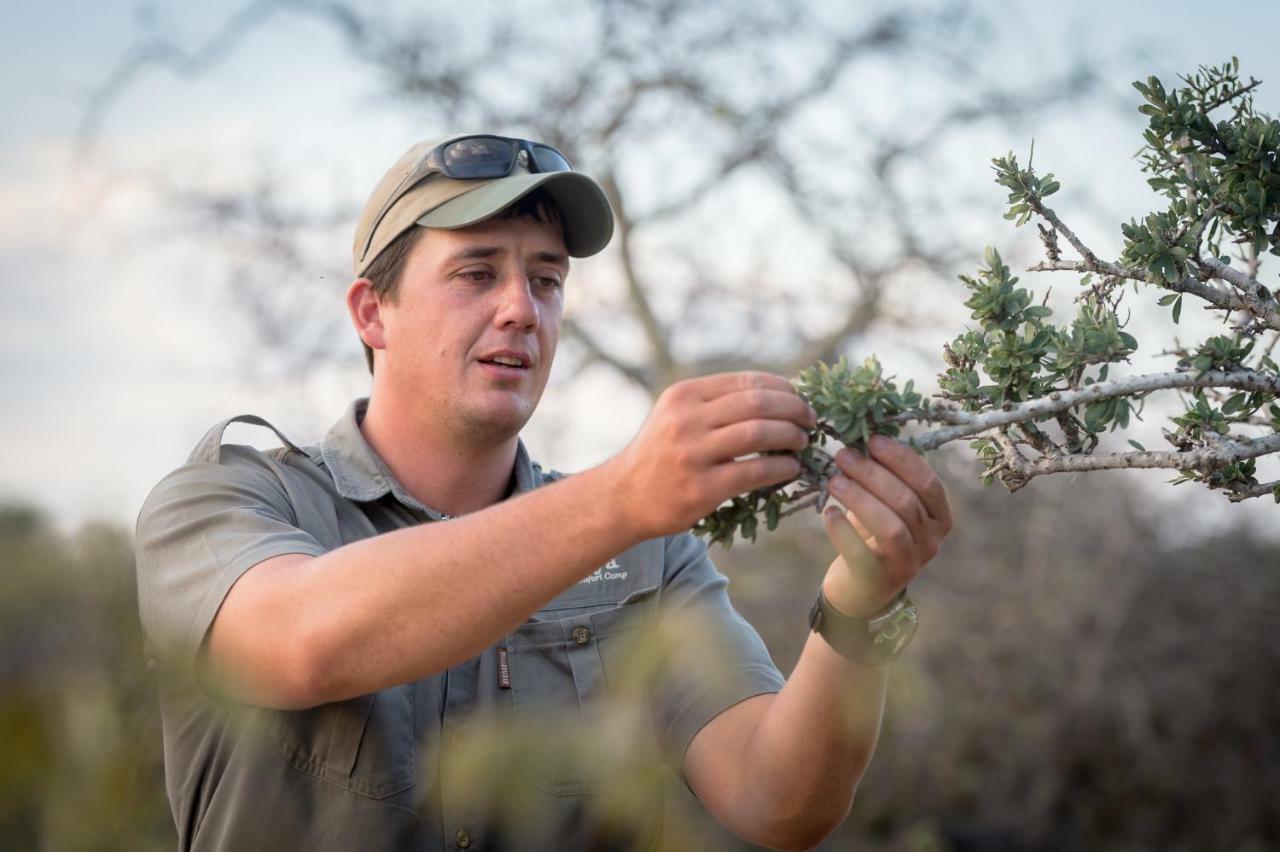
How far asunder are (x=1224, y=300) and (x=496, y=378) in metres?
1.77

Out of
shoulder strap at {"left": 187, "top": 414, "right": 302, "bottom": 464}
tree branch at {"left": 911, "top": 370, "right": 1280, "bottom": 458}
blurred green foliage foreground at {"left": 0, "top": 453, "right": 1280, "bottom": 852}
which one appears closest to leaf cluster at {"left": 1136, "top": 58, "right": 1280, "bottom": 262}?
tree branch at {"left": 911, "top": 370, "right": 1280, "bottom": 458}

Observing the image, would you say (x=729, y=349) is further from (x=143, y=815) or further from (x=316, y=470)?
(x=143, y=815)

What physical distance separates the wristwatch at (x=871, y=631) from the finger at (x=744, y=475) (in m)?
0.58

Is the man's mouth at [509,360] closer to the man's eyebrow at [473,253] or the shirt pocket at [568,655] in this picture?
the man's eyebrow at [473,253]

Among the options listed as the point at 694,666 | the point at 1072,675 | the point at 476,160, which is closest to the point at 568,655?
the point at 694,666

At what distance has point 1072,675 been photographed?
823 centimetres

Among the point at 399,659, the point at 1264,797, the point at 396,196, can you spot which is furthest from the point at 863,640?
the point at 1264,797

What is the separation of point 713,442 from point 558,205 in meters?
1.79

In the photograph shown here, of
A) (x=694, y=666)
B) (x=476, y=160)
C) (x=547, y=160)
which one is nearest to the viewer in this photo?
(x=694, y=666)

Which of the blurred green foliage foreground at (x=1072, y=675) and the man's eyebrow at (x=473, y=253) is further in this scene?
the blurred green foliage foreground at (x=1072, y=675)

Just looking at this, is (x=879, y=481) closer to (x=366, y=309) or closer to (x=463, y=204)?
(x=463, y=204)

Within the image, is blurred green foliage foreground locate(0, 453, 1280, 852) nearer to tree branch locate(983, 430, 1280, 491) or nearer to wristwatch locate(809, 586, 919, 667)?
wristwatch locate(809, 586, 919, 667)

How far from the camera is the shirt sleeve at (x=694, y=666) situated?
3.11m

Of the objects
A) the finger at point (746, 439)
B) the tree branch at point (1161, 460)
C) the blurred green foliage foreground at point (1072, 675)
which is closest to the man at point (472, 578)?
the finger at point (746, 439)
